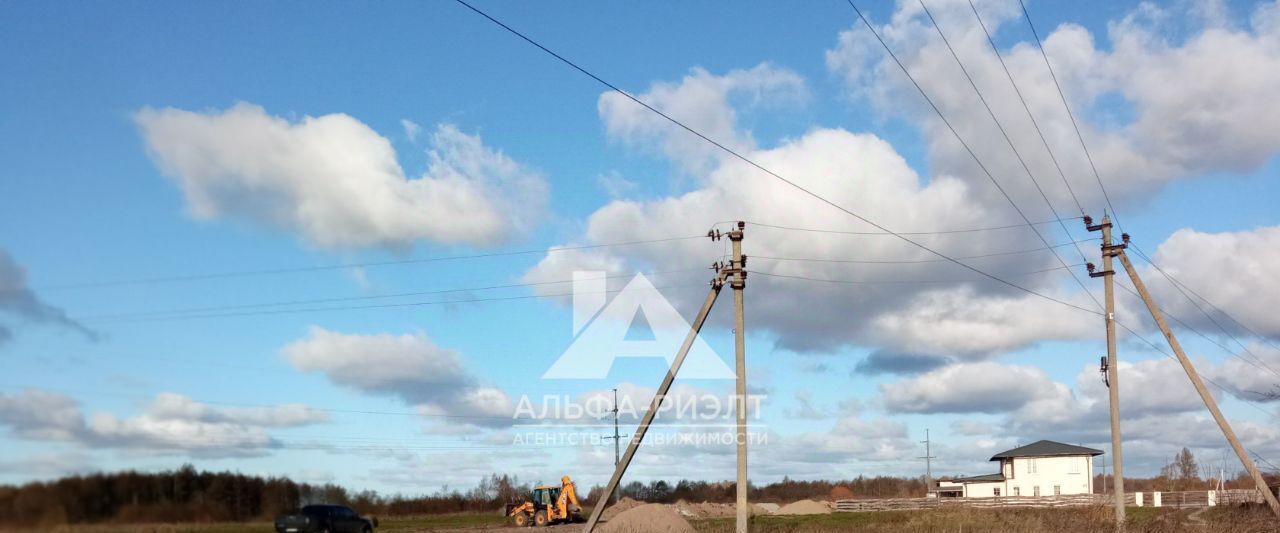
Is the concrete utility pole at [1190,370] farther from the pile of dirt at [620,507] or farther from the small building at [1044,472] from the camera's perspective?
the small building at [1044,472]

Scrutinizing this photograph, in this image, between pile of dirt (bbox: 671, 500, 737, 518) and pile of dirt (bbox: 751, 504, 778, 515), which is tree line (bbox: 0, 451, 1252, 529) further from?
pile of dirt (bbox: 751, 504, 778, 515)

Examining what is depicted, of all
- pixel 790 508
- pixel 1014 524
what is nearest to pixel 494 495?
pixel 1014 524

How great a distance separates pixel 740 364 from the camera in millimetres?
29109

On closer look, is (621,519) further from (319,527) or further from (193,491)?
(193,491)

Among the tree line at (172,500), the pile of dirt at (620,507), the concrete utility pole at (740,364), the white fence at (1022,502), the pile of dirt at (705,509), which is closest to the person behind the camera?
the tree line at (172,500)

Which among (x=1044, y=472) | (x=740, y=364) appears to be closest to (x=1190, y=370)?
(x=740, y=364)

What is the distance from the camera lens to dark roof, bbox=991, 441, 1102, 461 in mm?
81500

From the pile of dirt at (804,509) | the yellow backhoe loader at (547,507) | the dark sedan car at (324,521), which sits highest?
the dark sedan car at (324,521)

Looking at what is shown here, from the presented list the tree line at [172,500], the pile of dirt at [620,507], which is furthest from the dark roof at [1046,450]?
the tree line at [172,500]

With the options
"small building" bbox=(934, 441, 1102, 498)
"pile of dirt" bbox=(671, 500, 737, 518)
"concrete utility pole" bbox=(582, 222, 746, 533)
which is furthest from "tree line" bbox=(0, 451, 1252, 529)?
"small building" bbox=(934, 441, 1102, 498)

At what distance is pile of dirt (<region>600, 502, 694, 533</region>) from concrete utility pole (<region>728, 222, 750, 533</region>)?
6.53 meters

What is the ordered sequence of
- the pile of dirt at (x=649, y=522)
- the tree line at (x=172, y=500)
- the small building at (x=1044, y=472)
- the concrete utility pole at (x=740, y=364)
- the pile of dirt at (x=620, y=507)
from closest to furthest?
1. the tree line at (x=172, y=500)
2. the concrete utility pole at (x=740, y=364)
3. the pile of dirt at (x=649, y=522)
4. the pile of dirt at (x=620, y=507)
5. the small building at (x=1044, y=472)

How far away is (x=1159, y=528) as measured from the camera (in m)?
30.6

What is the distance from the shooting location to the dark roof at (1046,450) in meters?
81.5
